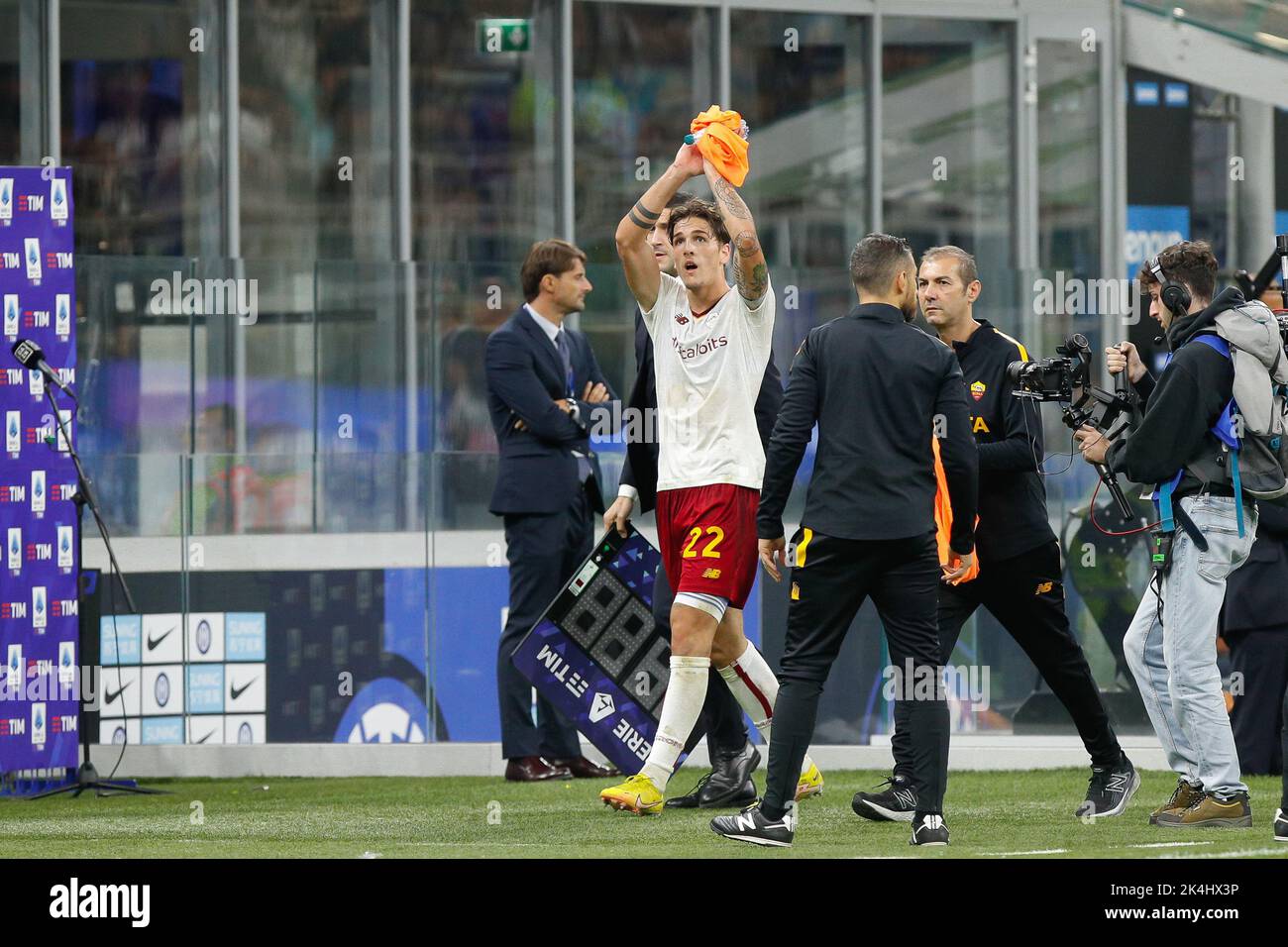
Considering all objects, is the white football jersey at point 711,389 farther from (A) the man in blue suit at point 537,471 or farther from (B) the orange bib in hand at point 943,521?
(A) the man in blue suit at point 537,471

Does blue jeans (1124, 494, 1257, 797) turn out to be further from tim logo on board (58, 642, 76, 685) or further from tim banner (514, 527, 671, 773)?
tim logo on board (58, 642, 76, 685)

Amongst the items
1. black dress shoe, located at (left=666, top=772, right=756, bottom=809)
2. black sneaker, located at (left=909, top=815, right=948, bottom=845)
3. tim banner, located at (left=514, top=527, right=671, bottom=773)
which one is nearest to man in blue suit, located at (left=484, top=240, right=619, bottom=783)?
tim banner, located at (left=514, top=527, right=671, bottom=773)

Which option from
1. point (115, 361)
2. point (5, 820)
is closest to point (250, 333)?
point (115, 361)

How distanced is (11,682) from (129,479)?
141 centimetres

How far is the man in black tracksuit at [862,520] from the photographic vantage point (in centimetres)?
615

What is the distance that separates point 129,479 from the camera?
32.9 ft

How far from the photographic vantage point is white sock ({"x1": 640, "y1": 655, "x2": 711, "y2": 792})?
22.9 feet

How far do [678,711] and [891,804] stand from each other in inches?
38.1

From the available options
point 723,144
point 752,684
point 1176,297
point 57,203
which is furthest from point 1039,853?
point 57,203

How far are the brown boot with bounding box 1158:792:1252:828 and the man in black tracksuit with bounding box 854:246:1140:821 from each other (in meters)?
0.46

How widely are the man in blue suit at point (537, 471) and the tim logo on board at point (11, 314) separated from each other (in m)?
2.17

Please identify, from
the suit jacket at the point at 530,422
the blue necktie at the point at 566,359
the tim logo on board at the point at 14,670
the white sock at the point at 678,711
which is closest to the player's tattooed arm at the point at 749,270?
the white sock at the point at 678,711

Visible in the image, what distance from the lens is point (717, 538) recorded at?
7043mm
